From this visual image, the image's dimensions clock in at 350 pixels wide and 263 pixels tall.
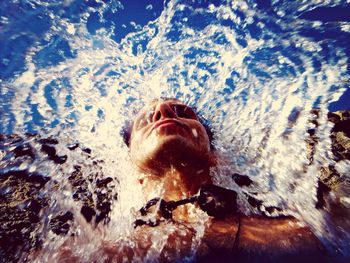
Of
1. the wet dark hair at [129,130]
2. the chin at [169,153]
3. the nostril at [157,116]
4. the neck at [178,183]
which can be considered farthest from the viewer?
the wet dark hair at [129,130]

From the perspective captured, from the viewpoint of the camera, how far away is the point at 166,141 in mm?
2980

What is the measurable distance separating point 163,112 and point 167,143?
60cm

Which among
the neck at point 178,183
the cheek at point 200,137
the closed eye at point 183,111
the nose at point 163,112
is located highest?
the nose at point 163,112

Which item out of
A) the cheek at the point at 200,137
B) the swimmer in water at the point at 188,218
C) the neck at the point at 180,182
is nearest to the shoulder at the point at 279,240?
the swimmer in water at the point at 188,218

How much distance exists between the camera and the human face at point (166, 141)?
9.92ft

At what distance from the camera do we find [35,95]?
15.0ft

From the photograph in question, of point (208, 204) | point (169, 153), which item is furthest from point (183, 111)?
point (208, 204)

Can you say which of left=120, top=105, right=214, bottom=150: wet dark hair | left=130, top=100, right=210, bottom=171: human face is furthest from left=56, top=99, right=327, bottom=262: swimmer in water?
left=120, top=105, right=214, bottom=150: wet dark hair

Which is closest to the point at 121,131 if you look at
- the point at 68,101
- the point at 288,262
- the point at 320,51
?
the point at 68,101

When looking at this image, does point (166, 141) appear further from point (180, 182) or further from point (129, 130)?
point (129, 130)

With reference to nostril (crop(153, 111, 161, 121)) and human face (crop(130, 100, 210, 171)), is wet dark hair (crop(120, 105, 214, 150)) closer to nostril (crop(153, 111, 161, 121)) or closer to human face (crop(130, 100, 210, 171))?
human face (crop(130, 100, 210, 171))

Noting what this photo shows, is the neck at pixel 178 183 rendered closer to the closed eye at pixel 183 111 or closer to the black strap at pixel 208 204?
the black strap at pixel 208 204

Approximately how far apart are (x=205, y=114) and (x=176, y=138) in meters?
2.76

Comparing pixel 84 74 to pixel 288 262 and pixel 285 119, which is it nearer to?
A: pixel 285 119
